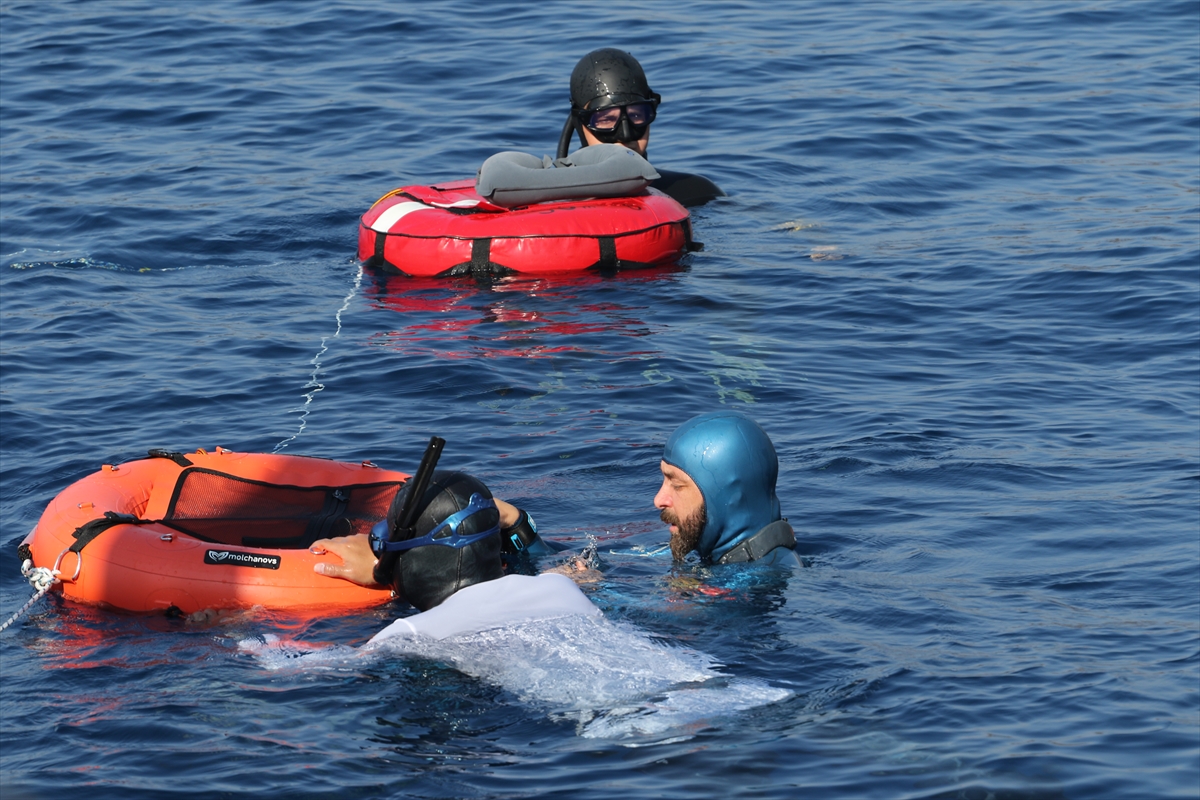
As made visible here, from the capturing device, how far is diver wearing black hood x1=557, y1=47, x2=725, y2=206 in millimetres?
12414

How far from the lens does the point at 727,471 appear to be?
645cm

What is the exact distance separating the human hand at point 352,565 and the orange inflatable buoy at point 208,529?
46 millimetres

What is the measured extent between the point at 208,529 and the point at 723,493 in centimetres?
249

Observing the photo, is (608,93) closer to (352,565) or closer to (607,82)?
(607,82)

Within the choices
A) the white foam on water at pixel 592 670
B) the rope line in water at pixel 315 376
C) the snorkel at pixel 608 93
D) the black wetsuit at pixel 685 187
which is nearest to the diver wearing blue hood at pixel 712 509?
the white foam on water at pixel 592 670

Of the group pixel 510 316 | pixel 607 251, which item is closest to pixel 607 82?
pixel 607 251

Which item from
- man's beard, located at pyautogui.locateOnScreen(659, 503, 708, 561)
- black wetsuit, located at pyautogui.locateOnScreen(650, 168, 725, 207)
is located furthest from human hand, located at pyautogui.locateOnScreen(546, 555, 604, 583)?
black wetsuit, located at pyautogui.locateOnScreen(650, 168, 725, 207)

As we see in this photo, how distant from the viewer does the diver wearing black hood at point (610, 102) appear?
1241cm

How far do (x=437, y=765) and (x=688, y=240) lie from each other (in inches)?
292

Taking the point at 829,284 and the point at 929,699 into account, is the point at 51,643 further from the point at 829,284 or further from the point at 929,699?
the point at 829,284

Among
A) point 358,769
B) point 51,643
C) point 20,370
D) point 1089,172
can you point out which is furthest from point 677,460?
point 1089,172

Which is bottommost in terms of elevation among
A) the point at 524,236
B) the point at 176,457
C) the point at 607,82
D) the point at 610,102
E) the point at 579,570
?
the point at 579,570

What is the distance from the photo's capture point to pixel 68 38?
19.7 metres

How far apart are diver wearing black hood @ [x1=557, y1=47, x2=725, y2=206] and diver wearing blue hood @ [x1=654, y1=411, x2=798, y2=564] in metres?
6.32
